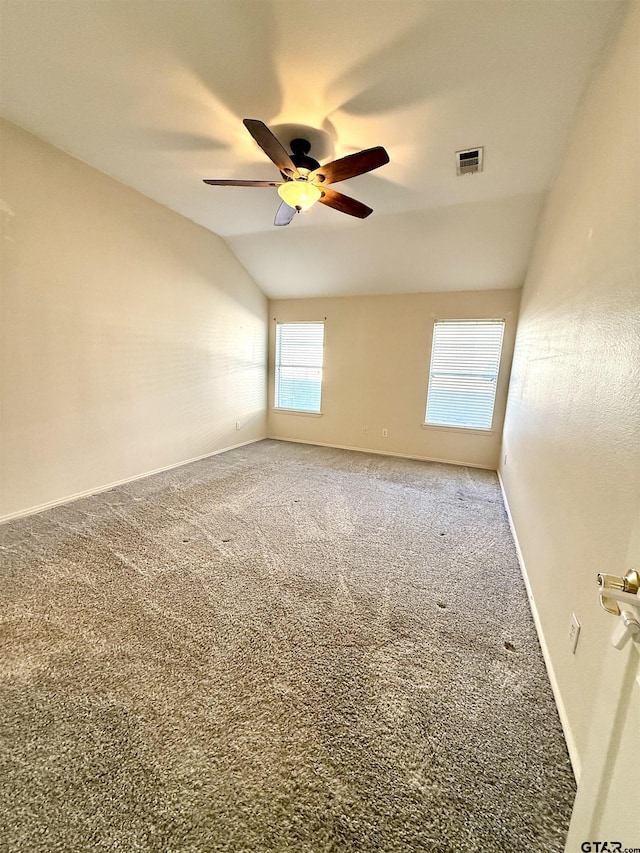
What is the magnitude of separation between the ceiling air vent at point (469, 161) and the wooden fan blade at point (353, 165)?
36.5 inches

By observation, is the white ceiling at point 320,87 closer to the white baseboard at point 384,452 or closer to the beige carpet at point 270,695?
the white baseboard at point 384,452

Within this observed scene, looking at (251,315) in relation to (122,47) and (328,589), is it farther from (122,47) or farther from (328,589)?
(328,589)

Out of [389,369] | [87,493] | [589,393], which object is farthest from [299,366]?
[589,393]

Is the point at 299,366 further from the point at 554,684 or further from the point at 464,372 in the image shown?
the point at 554,684

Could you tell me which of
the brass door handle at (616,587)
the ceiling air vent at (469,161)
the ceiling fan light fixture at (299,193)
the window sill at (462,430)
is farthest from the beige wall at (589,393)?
the window sill at (462,430)

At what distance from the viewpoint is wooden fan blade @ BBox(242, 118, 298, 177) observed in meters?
1.65

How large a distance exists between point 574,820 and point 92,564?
2419mm

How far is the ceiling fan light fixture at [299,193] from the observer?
85.6 inches

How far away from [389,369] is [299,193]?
2909 mm

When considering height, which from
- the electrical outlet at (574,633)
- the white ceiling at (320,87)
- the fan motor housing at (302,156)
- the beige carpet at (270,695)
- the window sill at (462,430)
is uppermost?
the white ceiling at (320,87)

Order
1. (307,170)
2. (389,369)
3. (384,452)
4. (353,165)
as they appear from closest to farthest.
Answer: (353,165) < (307,170) < (389,369) < (384,452)

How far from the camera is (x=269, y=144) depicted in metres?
1.81

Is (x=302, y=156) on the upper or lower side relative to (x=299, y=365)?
upper

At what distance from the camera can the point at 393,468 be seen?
14.0 feet
